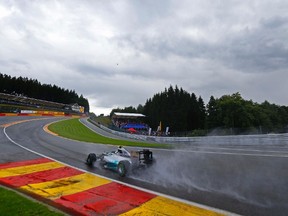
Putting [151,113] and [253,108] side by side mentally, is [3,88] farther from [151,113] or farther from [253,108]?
[253,108]

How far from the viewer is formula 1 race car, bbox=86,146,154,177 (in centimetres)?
1059

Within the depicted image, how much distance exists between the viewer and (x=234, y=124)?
3268 inches

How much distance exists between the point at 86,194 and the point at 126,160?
9.46 feet

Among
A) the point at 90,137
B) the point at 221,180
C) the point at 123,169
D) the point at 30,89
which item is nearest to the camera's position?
the point at 221,180

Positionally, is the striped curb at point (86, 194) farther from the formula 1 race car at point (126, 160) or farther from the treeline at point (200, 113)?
the treeline at point (200, 113)

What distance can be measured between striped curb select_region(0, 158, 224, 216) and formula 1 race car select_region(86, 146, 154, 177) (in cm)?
87

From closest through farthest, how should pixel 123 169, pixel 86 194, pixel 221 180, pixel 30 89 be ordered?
pixel 86 194 → pixel 221 180 → pixel 123 169 → pixel 30 89

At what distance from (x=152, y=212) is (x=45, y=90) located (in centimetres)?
14880

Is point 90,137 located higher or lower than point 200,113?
lower

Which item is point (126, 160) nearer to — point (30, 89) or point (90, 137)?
point (90, 137)

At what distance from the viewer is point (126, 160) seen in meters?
10.8

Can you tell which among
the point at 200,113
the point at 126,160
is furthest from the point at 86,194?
the point at 200,113

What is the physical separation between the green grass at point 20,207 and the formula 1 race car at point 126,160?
3800 mm

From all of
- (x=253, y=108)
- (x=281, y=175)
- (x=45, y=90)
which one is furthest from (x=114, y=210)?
(x=45, y=90)
